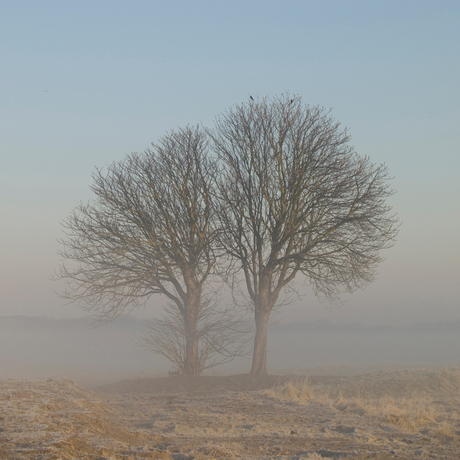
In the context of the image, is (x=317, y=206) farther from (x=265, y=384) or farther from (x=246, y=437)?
(x=246, y=437)

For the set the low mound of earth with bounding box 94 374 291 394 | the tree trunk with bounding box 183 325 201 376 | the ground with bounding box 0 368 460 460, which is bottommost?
the low mound of earth with bounding box 94 374 291 394

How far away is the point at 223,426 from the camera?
7.61m

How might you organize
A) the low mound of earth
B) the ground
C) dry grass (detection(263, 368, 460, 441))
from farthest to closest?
the low mound of earth
dry grass (detection(263, 368, 460, 441))
the ground

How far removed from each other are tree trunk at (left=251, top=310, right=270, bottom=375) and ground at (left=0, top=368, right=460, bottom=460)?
10.3ft

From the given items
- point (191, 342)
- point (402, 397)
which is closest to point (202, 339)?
point (191, 342)

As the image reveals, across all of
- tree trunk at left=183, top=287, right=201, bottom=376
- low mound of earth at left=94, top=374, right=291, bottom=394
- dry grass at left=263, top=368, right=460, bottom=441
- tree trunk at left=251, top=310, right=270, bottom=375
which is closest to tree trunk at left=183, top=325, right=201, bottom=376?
tree trunk at left=183, top=287, right=201, bottom=376

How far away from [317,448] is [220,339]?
9649mm

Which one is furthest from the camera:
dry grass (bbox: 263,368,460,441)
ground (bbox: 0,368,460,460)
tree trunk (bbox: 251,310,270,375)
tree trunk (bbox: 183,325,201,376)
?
tree trunk (bbox: 183,325,201,376)

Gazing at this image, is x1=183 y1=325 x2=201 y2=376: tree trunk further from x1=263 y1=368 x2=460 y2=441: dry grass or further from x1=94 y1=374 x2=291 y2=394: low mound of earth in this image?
x1=263 y1=368 x2=460 y2=441: dry grass

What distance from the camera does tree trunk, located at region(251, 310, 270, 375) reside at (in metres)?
15.4

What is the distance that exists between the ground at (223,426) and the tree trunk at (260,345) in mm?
3154

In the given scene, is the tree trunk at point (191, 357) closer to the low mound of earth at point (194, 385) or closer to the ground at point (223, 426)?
the low mound of earth at point (194, 385)

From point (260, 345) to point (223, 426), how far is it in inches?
316

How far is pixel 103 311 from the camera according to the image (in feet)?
51.3
